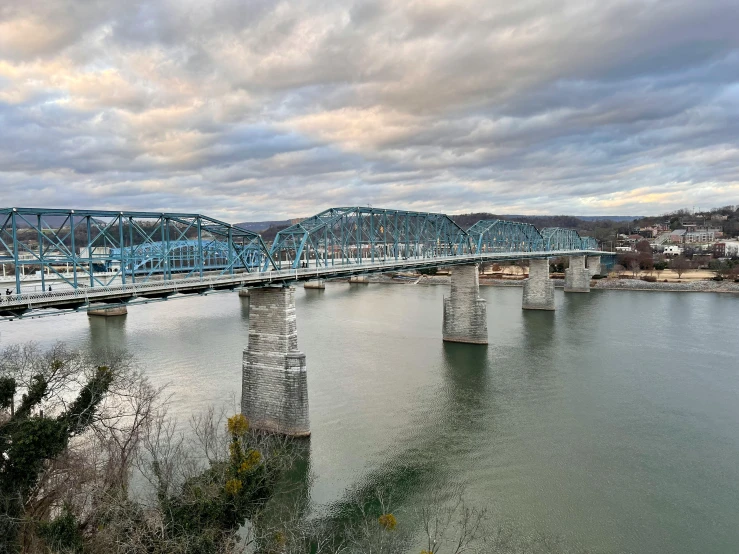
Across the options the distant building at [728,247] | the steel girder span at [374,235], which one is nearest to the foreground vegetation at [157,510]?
the steel girder span at [374,235]

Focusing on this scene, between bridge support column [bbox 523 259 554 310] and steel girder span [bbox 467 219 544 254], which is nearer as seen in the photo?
bridge support column [bbox 523 259 554 310]

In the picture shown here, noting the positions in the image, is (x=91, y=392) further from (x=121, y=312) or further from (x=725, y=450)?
(x=121, y=312)

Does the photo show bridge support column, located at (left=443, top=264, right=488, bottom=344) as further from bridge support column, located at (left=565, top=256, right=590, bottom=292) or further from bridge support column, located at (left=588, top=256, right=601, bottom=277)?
bridge support column, located at (left=588, top=256, right=601, bottom=277)

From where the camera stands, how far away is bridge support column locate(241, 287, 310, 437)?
1511 centimetres

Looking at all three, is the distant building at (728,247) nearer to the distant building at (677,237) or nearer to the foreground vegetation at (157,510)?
the distant building at (677,237)

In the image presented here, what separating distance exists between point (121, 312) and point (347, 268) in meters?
25.8

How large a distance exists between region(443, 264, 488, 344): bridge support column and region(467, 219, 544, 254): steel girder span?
11865 millimetres

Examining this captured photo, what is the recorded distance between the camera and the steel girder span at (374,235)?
24.6 m

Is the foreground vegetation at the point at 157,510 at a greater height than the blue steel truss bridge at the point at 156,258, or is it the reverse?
the blue steel truss bridge at the point at 156,258

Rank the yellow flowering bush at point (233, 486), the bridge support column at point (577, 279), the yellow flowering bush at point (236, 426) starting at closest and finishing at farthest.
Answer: the yellow flowering bush at point (233, 486) < the yellow flowering bush at point (236, 426) < the bridge support column at point (577, 279)

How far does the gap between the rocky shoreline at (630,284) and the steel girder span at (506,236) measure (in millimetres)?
6857

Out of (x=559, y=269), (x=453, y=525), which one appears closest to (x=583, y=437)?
(x=453, y=525)

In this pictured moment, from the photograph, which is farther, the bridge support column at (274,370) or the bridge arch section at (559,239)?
the bridge arch section at (559,239)

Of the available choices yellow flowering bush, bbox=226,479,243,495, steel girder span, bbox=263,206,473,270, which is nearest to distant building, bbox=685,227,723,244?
steel girder span, bbox=263,206,473,270
